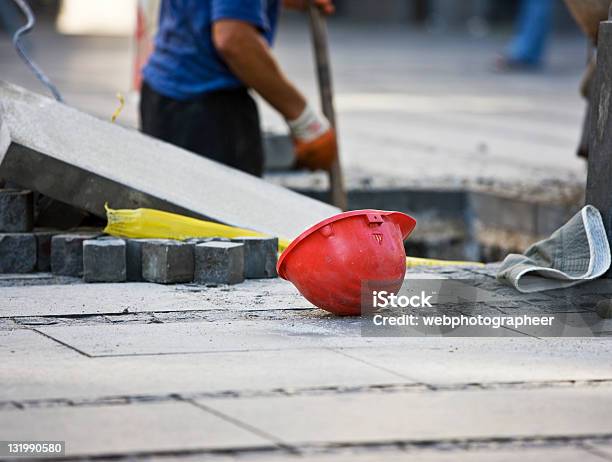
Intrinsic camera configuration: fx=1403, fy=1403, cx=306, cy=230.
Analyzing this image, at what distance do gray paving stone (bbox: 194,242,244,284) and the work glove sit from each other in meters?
1.78

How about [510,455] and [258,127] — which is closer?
[510,455]

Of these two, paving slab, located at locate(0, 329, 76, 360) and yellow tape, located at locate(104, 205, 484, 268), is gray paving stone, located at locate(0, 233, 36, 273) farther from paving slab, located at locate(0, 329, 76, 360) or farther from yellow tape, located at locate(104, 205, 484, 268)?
paving slab, located at locate(0, 329, 76, 360)

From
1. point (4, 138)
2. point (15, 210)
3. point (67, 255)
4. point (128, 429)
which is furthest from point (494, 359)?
point (4, 138)

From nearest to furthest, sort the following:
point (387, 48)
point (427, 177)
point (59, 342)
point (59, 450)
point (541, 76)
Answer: point (59, 450) → point (59, 342) → point (427, 177) → point (541, 76) → point (387, 48)

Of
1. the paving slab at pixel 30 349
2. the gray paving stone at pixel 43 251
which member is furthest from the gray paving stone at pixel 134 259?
the paving slab at pixel 30 349

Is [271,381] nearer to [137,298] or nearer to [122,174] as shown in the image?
[137,298]

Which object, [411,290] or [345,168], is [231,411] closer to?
[411,290]

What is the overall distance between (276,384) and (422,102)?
10930 mm

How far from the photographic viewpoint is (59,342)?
4.07 m

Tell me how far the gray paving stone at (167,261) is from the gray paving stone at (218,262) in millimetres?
32

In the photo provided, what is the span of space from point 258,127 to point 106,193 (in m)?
1.80

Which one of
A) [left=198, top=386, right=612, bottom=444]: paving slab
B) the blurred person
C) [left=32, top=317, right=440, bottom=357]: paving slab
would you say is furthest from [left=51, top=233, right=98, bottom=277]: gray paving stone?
the blurred person

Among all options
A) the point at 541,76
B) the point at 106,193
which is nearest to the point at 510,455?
the point at 106,193

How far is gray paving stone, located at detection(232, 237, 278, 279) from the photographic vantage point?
5.11 m
